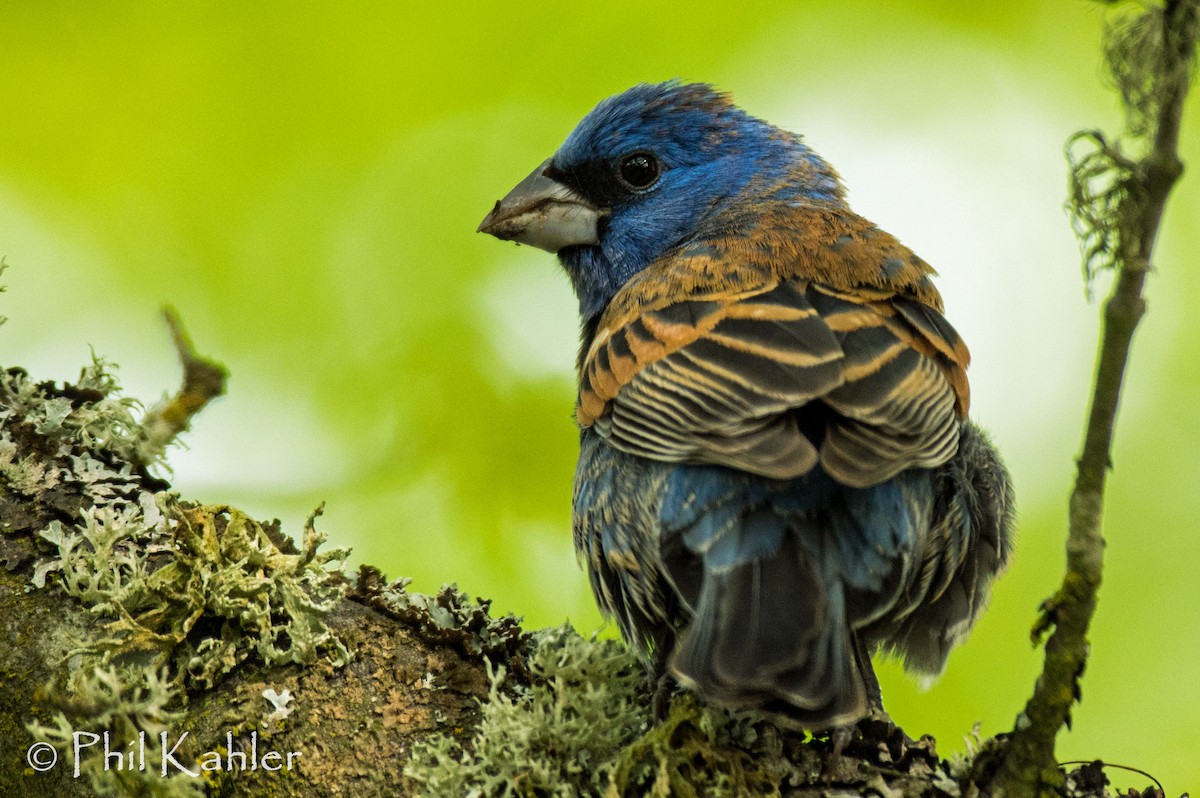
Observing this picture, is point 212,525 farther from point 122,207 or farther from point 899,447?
point 122,207

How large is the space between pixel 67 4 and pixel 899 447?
18.0 feet

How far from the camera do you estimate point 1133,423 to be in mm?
6098

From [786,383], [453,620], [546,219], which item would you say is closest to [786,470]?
[786,383]

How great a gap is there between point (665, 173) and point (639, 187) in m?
0.14

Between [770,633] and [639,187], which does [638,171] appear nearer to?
[639,187]

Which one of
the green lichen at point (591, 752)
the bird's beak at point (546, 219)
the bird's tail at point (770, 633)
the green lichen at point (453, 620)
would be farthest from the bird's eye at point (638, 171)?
the green lichen at point (591, 752)

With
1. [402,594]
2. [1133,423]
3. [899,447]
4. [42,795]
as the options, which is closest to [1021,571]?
[1133,423]

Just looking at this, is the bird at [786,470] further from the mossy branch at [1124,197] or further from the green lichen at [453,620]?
the mossy branch at [1124,197]

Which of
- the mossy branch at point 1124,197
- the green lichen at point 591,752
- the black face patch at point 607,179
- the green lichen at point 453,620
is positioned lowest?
the green lichen at point 591,752

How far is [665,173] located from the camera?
488 cm

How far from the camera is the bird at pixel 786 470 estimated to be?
2709mm

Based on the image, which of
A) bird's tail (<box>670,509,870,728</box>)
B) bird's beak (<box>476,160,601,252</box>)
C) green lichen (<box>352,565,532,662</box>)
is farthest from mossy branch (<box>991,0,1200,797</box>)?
bird's beak (<box>476,160,601,252</box>)

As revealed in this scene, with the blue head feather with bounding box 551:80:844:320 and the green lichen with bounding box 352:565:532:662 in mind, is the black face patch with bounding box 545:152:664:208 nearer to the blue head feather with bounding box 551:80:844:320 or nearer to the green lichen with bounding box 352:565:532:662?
the blue head feather with bounding box 551:80:844:320

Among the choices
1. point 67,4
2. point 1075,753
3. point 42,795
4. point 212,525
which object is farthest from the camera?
point 67,4
